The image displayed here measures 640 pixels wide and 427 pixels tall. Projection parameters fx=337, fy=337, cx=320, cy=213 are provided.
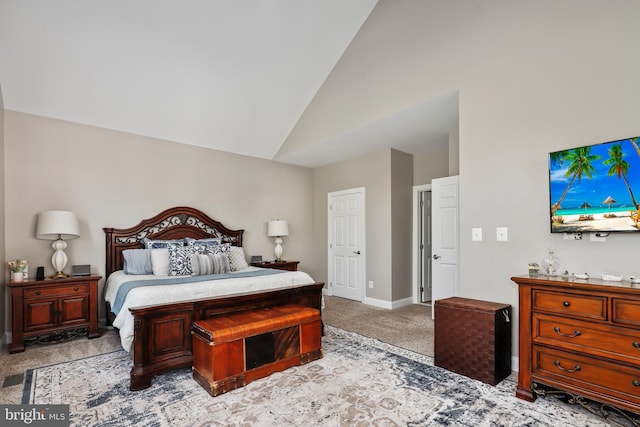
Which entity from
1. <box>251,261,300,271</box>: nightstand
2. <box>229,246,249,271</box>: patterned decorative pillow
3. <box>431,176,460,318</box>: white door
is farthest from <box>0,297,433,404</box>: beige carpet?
<box>229,246,249,271</box>: patterned decorative pillow

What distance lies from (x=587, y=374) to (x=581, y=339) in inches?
8.3

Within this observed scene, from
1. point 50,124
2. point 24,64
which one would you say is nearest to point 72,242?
point 50,124

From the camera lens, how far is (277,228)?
5703 mm

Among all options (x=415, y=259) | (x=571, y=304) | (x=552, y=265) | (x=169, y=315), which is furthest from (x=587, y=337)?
(x=415, y=259)

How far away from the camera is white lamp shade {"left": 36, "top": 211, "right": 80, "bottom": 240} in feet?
11.9

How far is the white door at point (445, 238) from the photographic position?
4461mm

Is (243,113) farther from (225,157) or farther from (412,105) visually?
(412,105)

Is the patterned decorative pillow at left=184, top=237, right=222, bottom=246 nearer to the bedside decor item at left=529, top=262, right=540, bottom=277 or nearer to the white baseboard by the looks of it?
the white baseboard

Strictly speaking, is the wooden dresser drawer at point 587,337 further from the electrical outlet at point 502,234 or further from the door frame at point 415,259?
the door frame at point 415,259

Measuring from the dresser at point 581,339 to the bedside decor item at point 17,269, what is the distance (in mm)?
4629

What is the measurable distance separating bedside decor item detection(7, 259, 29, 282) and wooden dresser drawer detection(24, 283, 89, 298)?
0.19 meters

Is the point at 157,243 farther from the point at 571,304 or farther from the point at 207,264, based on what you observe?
the point at 571,304

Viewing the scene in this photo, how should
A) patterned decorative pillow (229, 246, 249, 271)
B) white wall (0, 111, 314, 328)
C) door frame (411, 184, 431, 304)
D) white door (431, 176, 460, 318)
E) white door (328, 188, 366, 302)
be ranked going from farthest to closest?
white door (328, 188, 366, 302) → door frame (411, 184, 431, 304) → patterned decorative pillow (229, 246, 249, 271) → white door (431, 176, 460, 318) → white wall (0, 111, 314, 328)

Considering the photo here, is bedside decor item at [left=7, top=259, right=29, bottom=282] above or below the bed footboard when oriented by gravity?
above
